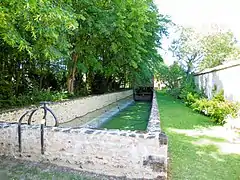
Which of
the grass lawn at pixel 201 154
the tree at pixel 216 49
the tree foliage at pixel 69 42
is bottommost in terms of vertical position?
the grass lawn at pixel 201 154

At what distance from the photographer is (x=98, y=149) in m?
5.02

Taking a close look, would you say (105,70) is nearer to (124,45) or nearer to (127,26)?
A: (124,45)

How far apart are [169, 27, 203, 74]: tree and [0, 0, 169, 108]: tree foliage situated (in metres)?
11.8

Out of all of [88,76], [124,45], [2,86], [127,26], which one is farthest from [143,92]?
[2,86]

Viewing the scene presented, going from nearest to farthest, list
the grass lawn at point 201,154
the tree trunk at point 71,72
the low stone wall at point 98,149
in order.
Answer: the low stone wall at point 98,149 < the grass lawn at point 201,154 < the tree trunk at point 71,72

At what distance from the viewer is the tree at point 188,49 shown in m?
31.2

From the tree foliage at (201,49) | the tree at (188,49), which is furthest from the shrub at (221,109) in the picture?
the tree foliage at (201,49)

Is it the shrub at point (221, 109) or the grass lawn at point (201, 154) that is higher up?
the shrub at point (221, 109)

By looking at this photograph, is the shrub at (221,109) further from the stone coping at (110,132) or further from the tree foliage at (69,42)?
the stone coping at (110,132)

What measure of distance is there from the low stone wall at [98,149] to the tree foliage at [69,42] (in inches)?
79.1

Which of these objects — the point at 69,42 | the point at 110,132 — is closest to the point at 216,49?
the point at 69,42

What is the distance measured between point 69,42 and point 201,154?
9726mm

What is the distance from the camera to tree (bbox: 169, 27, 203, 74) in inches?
1230

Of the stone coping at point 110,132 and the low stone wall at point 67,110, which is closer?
the stone coping at point 110,132
